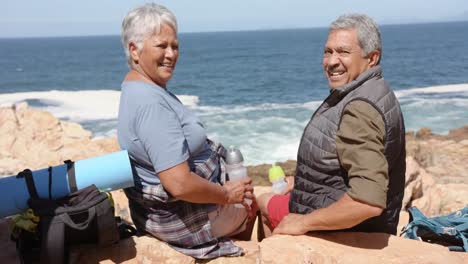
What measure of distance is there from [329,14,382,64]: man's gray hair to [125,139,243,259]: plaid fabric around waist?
1.15 metres

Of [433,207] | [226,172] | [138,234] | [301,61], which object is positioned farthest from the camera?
[301,61]

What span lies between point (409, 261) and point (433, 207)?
16.0 ft

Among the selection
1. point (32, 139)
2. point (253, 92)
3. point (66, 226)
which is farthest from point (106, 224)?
point (253, 92)

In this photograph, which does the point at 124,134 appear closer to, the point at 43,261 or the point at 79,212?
the point at 79,212

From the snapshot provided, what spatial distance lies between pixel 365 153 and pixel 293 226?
723 mm

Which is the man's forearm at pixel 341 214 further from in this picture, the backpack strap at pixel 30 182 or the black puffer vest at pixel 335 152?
the backpack strap at pixel 30 182

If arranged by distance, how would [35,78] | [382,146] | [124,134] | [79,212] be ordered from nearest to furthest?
[382,146], [79,212], [124,134], [35,78]

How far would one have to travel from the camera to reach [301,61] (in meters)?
68.1

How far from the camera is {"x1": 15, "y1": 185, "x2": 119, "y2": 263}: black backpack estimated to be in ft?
9.22

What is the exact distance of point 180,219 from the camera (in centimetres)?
319

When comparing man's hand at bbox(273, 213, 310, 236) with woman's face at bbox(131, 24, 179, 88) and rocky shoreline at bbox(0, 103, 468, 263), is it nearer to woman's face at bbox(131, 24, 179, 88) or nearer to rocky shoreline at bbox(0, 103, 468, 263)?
rocky shoreline at bbox(0, 103, 468, 263)

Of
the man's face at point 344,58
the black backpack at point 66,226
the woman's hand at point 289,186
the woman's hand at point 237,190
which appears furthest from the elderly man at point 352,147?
the black backpack at point 66,226

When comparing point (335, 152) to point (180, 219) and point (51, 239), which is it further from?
point (51, 239)

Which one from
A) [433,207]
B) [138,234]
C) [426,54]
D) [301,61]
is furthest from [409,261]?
[426,54]
